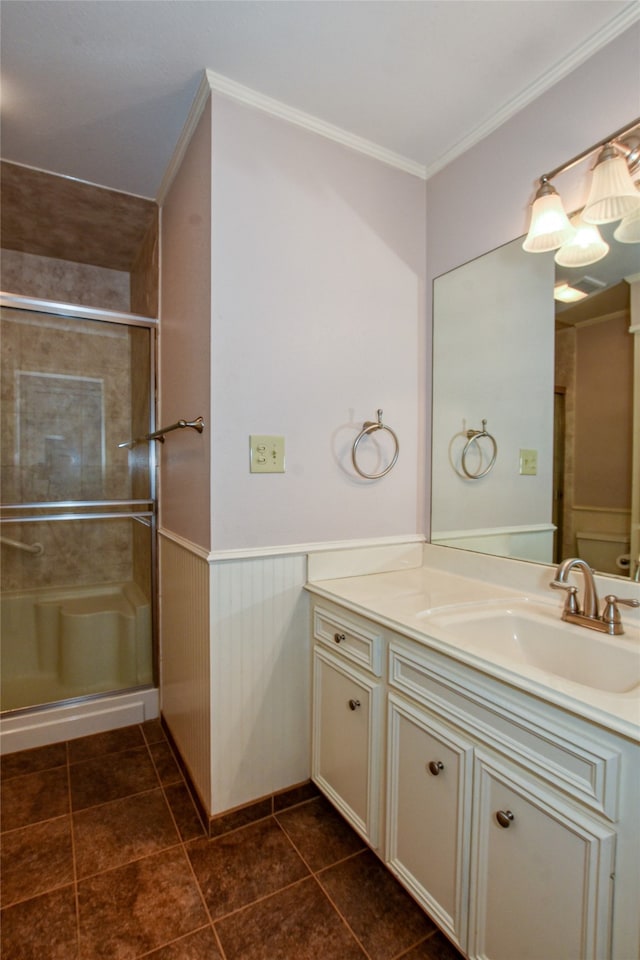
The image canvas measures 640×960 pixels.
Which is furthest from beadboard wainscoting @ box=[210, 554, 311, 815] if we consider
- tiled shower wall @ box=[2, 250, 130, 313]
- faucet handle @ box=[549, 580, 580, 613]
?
tiled shower wall @ box=[2, 250, 130, 313]

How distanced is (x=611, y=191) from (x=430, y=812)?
157cm

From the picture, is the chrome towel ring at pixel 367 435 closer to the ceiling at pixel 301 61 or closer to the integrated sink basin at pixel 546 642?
the integrated sink basin at pixel 546 642

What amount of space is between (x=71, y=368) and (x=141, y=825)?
214 cm

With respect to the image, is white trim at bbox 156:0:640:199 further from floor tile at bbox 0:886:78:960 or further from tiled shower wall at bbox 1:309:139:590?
floor tile at bbox 0:886:78:960

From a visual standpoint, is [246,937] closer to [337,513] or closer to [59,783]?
[59,783]

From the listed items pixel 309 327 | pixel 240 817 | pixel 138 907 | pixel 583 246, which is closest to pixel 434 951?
pixel 240 817

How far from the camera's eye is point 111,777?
174cm

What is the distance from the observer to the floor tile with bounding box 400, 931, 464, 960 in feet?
3.53

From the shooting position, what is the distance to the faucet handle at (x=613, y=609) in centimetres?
108

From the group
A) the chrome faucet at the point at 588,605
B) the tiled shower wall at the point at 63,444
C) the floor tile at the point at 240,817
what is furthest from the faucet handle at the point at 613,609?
the tiled shower wall at the point at 63,444

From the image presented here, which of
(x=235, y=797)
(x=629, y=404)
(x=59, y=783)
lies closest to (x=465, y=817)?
(x=235, y=797)

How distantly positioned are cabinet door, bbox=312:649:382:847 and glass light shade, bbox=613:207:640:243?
1353 millimetres

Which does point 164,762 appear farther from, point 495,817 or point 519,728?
point 519,728

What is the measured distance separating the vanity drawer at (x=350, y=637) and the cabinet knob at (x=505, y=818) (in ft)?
1.36
